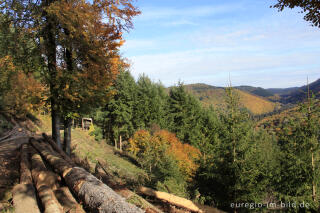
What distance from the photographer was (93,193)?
4.71m

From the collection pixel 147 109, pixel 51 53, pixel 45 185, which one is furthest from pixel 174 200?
pixel 147 109

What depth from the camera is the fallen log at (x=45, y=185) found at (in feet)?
13.8

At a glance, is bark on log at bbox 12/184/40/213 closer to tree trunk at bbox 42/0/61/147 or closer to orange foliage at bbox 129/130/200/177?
tree trunk at bbox 42/0/61/147

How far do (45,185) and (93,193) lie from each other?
1.30 meters

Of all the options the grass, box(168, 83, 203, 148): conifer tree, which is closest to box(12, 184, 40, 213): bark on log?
the grass

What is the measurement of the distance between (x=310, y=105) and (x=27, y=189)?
15.5 m

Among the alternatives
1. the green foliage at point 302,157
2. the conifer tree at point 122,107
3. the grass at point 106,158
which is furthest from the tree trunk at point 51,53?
the conifer tree at point 122,107

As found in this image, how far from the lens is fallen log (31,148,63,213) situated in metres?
4.22

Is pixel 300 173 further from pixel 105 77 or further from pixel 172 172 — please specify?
pixel 105 77

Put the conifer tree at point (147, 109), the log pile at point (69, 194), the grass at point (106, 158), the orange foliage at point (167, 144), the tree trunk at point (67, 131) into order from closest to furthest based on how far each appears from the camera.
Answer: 1. the log pile at point (69, 194)
2. the tree trunk at point (67, 131)
3. the grass at point (106, 158)
4. the orange foliage at point (167, 144)
5. the conifer tree at point (147, 109)

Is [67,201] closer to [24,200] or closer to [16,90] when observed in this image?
[24,200]

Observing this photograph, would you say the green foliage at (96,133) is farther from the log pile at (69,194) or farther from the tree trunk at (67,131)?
the log pile at (69,194)

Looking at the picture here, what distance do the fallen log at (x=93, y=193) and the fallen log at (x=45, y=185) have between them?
1.31 feet

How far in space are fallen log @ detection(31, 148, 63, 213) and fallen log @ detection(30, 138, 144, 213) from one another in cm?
40
